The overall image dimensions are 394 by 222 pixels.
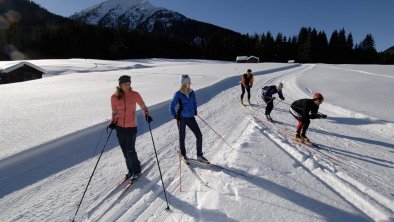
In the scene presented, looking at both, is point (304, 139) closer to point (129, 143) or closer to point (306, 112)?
point (306, 112)

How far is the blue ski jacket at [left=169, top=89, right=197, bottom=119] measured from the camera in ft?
19.4

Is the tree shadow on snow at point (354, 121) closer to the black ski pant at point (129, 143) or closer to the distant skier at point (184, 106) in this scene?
the distant skier at point (184, 106)

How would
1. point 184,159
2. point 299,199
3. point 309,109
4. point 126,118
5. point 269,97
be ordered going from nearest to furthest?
1. point 299,199
2. point 126,118
3. point 184,159
4. point 309,109
5. point 269,97

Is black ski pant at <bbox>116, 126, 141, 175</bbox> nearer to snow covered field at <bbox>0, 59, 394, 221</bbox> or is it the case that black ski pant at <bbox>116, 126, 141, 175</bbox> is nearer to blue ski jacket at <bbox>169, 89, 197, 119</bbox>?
snow covered field at <bbox>0, 59, 394, 221</bbox>

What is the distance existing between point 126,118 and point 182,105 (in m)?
1.27

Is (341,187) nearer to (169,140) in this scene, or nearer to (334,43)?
(169,140)

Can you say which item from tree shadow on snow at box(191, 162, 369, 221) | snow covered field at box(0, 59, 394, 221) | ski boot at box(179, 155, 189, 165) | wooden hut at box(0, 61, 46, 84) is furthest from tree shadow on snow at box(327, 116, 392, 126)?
wooden hut at box(0, 61, 46, 84)

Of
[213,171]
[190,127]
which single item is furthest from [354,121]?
[190,127]

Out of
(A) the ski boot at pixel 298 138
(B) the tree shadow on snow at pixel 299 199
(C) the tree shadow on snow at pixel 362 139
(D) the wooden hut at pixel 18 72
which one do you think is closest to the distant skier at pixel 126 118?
(B) the tree shadow on snow at pixel 299 199

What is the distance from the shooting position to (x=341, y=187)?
509 centimetres

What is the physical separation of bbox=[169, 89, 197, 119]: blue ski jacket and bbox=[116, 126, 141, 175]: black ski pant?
972 millimetres

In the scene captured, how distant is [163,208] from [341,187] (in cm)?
316

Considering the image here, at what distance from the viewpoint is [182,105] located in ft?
19.5

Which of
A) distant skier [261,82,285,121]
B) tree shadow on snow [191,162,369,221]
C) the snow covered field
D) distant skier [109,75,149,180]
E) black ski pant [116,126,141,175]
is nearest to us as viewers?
tree shadow on snow [191,162,369,221]
